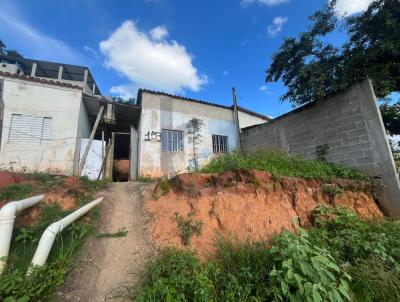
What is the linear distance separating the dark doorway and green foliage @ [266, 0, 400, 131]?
Result: 8996 millimetres

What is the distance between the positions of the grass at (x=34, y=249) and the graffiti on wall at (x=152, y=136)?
524cm

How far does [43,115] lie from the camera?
8.46 meters

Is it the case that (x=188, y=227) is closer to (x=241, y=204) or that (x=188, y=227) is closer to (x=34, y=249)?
(x=241, y=204)

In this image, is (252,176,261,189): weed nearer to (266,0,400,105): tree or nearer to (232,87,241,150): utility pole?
(266,0,400,105): tree

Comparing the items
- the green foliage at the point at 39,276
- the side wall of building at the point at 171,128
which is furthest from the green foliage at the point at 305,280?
the side wall of building at the point at 171,128

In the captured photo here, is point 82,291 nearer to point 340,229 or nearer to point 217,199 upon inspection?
point 217,199

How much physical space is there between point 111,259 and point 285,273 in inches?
106

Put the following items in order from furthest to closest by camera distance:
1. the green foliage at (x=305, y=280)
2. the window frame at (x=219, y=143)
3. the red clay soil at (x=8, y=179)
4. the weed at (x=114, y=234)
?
the window frame at (x=219, y=143) → the red clay soil at (x=8, y=179) → the weed at (x=114, y=234) → the green foliage at (x=305, y=280)

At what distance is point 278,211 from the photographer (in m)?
4.71

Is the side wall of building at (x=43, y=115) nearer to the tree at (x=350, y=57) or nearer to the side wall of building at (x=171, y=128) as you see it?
the side wall of building at (x=171, y=128)

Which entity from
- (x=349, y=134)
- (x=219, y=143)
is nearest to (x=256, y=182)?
(x=349, y=134)

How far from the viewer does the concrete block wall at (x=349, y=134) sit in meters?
5.80

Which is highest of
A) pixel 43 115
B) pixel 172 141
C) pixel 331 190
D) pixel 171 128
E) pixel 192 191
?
pixel 43 115

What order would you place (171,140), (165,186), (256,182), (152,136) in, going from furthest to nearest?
1. (171,140)
2. (152,136)
3. (165,186)
4. (256,182)
